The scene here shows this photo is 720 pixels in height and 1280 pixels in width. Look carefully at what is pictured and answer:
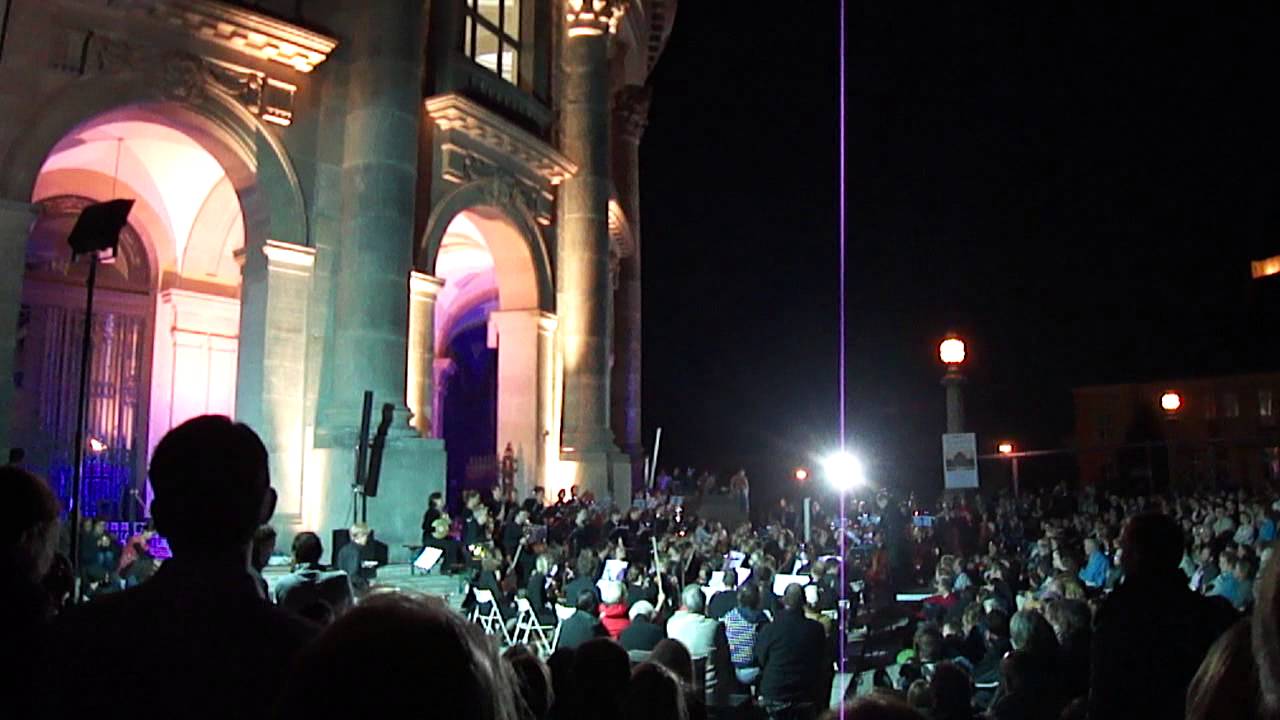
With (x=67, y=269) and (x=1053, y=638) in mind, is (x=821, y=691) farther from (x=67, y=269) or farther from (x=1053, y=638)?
(x=67, y=269)

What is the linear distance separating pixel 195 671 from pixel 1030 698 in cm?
524

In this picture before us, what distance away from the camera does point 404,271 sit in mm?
19078

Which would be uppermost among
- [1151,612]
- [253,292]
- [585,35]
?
[585,35]

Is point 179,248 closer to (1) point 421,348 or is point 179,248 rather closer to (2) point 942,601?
(1) point 421,348

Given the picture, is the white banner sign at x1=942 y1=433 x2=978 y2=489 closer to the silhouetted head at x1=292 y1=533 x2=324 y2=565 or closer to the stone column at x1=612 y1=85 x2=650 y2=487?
the silhouetted head at x1=292 y1=533 x2=324 y2=565

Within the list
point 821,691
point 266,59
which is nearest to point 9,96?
point 266,59

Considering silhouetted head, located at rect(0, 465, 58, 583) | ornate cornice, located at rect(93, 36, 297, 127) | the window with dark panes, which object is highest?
the window with dark panes

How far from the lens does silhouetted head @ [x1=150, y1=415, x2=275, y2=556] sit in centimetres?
224

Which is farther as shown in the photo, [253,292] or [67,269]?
[67,269]

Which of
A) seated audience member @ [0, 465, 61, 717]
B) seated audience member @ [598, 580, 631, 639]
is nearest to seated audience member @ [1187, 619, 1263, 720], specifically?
seated audience member @ [0, 465, 61, 717]

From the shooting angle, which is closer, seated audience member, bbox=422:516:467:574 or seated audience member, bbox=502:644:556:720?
seated audience member, bbox=502:644:556:720

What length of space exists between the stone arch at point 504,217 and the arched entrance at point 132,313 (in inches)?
167

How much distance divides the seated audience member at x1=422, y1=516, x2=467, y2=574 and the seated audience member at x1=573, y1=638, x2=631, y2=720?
1339cm

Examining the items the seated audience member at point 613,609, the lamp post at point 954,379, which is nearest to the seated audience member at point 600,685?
the seated audience member at point 613,609
